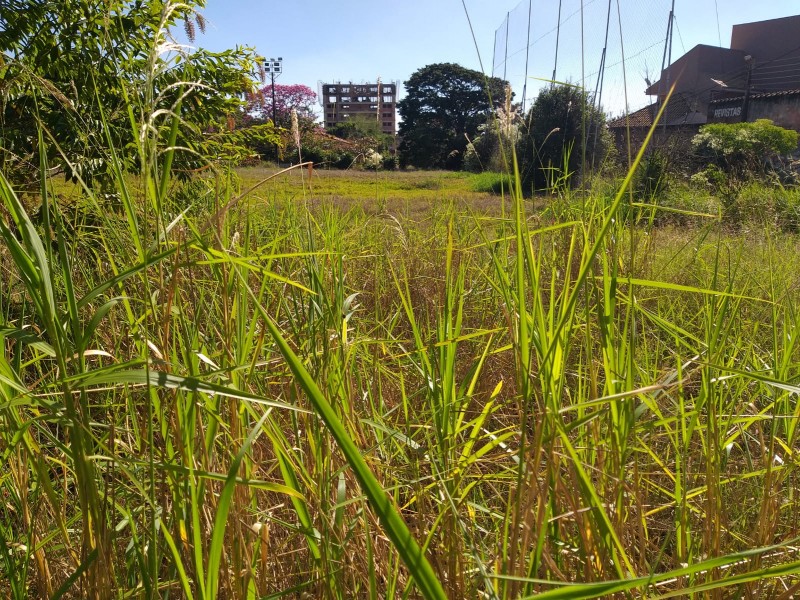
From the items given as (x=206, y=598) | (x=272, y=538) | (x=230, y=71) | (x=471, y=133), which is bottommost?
(x=272, y=538)

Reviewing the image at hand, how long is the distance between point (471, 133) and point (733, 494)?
1228 inches

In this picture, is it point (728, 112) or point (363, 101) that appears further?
point (728, 112)

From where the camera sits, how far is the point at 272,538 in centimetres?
96

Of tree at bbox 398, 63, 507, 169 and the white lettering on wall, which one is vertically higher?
tree at bbox 398, 63, 507, 169

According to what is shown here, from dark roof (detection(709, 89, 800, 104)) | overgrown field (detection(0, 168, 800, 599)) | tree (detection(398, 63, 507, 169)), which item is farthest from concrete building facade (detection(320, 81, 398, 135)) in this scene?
tree (detection(398, 63, 507, 169))

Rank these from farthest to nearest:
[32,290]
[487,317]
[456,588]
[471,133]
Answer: [471,133] < [487,317] < [456,588] < [32,290]

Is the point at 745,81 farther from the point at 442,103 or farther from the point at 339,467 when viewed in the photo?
the point at 339,467

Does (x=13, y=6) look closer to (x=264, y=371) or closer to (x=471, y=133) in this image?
(x=264, y=371)

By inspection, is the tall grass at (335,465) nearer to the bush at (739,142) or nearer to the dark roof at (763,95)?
the bush at (739,142)

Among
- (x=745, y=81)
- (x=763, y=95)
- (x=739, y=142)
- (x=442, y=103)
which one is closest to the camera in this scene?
(x=739, y=142)

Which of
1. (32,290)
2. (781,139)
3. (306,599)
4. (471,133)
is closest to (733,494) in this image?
(306,599)

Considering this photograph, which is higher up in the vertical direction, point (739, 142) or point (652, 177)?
point (739, 142)

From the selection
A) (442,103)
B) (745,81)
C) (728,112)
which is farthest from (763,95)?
(442,103)

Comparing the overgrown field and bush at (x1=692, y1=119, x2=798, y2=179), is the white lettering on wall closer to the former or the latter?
bush at (x1=692, y1=119, x2=798, y2=179)
